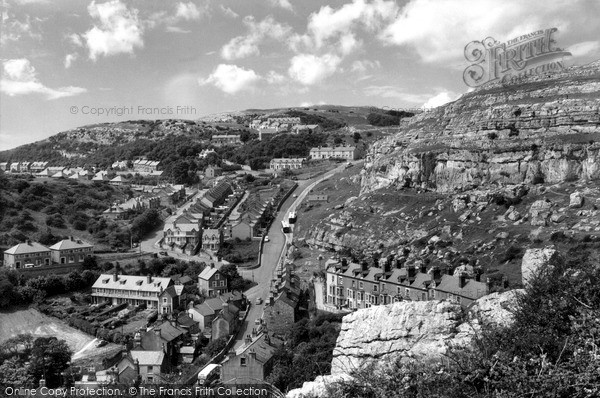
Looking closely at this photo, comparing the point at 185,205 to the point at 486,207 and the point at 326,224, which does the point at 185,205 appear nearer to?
the point at 326,224

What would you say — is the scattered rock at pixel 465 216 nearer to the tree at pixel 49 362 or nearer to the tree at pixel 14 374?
the tree at pixel 49 362

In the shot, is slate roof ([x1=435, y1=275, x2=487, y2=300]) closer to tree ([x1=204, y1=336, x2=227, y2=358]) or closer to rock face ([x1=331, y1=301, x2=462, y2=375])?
tree ([x1=204, y1=336, x2=227, y2=358])

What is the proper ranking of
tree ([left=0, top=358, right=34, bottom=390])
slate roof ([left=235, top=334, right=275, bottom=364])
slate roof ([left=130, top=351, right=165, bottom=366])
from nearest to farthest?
tree ([left=0, top=358, right=34, bottom=390]), slate roof ([left=235, top=334, right=275, bottom=364]), slate roof ([left=130, top=351, right=165, bottom=366])

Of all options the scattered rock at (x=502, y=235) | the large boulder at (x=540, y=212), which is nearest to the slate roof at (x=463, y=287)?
the scattered rock at (x=502, y=235)

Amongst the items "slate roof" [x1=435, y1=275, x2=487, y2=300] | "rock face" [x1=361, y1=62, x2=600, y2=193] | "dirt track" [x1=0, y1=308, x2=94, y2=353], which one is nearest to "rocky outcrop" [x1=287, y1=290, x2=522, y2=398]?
"slate roof" [x1=435, y1=275, x2=487, y2=300]

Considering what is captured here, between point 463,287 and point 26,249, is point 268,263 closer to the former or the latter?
point 26,249

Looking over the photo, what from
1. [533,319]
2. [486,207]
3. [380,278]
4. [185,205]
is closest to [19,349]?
[380,278]
